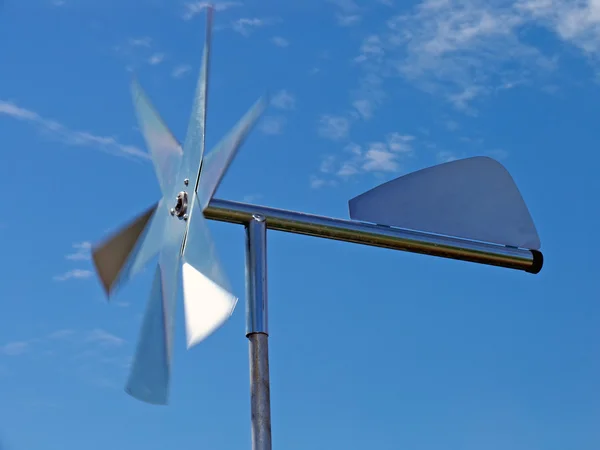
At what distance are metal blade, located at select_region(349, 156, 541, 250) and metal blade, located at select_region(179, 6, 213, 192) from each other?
1.08 m

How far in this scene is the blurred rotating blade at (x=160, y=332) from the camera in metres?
5.34

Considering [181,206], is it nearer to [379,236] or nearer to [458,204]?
[379,236]

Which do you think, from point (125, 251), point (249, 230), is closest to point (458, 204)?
point (249, 230)

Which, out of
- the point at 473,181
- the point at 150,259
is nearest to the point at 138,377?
the point at 150,259

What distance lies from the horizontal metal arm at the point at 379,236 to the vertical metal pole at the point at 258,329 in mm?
98

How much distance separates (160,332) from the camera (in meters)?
5.66

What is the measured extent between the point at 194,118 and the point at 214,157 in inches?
16.4

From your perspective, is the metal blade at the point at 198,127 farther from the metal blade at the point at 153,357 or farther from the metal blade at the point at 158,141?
the metal blade at the point at 153,357

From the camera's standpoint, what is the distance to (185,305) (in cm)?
521

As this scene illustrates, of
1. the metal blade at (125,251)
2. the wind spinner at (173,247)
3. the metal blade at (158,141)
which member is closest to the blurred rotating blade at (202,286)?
the wind spinner at (173,247)

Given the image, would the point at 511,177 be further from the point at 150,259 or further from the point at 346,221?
the point at 150,259

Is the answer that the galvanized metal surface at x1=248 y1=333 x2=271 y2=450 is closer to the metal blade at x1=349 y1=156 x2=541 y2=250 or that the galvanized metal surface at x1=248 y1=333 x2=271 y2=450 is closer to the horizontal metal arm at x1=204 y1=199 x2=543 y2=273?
the horizontal metal arm at x1=204 y1=199 x2=543 y2=273

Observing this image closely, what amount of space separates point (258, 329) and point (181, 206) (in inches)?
35.2

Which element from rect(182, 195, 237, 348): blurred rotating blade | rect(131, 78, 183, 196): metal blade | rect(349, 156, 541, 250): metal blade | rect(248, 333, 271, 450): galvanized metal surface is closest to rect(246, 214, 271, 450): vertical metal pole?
rect(248, 333, 271, 450): galvanized metal surface
